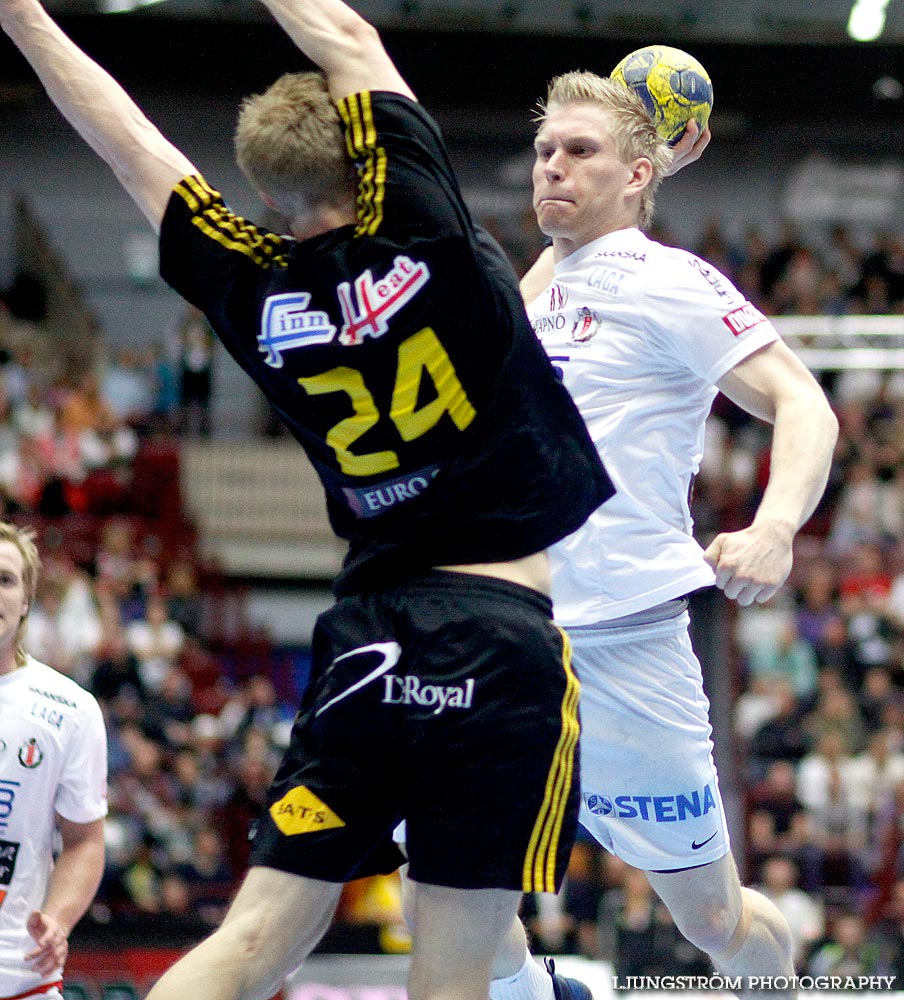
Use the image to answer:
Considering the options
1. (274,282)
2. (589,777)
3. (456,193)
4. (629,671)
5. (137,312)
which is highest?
(456,193)

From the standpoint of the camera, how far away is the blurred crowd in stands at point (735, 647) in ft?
36.7

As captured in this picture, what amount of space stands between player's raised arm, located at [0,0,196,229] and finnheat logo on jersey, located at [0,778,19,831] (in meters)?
2.11

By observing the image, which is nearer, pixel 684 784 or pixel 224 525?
pixel 684 784

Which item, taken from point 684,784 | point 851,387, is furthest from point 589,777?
point 851,387

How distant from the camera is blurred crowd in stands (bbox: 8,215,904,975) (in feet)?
36.7

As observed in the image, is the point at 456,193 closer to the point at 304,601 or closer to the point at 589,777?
the point at 589,777

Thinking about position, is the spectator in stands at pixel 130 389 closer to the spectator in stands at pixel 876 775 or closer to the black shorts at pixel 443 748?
the spectator in stands at pixel 876 775

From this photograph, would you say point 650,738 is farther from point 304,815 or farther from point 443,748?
point 304,815

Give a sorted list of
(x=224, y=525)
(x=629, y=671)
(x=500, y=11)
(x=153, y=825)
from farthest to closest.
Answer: (x=224, y=525) < (x=500, y=11) < (x=153, y=825) < (x=629, y=671)

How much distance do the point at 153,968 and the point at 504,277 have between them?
20.0 ft

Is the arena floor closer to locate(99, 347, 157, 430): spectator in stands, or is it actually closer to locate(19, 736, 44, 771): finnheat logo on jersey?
locate(19, 736, 44, 771): finnheat logo on jersey

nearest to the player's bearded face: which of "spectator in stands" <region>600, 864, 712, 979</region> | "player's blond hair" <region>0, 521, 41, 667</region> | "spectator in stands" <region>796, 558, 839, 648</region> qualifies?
"player's blond hair" <region>0, 521, 41, 667</region>

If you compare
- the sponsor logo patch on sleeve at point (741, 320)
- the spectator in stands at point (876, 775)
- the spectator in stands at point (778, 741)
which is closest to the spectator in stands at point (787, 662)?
the spectator in stands at point (778, 741)

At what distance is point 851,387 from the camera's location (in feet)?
59.9
